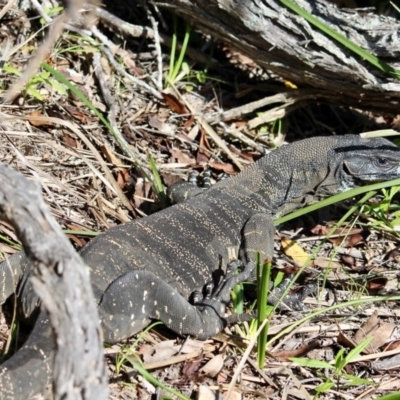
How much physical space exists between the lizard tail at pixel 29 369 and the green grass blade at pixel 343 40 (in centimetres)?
304

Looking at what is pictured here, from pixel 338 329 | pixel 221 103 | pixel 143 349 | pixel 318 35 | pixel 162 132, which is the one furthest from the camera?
pixel 221 103

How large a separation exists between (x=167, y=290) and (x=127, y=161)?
2.02m

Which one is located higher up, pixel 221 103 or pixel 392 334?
pixel 221 103

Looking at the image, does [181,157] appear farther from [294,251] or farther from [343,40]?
[343,40]

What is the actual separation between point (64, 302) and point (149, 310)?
6.38 ft

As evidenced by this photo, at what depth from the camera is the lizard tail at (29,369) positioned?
3680mm

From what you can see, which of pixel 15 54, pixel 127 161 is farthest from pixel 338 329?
pixel 15 54

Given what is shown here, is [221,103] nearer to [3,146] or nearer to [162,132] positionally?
[162,132]

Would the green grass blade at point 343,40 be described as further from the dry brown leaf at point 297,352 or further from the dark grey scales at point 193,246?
the dry brown leaf at point 297,352

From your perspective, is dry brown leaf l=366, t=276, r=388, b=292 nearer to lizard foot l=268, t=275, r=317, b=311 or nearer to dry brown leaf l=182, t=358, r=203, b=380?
lizard foot l=268, t=275, r=317, b=311

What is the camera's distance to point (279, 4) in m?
6.38

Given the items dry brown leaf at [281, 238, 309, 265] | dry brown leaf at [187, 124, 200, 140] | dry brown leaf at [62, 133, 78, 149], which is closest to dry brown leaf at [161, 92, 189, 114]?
dry brown leaf at [187, 124, 200, 140]

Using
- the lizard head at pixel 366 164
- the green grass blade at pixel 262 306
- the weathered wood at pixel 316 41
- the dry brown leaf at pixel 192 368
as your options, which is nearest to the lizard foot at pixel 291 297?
the green grass blade at pixel 262 306

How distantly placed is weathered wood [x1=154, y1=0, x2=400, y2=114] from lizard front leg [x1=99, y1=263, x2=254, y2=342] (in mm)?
2553
